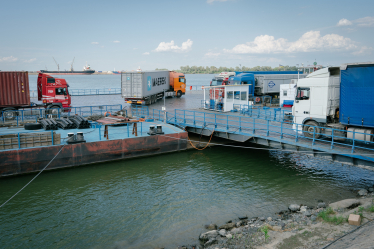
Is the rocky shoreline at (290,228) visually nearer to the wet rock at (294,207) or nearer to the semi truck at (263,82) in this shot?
the wet rock at (294,207)

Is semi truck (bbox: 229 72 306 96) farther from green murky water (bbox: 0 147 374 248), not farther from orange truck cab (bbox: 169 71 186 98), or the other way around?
green murky water (bbox: 0 147 374 248)

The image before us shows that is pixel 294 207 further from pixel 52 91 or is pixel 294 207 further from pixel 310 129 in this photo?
pixel 52 91

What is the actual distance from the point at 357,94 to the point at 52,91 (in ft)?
82.9

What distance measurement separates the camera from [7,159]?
14.9 metres

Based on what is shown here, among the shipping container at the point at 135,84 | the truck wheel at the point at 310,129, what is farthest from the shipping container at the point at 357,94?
the shipping container at the point at 135,84

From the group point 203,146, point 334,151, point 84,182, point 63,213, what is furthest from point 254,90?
point 63,213

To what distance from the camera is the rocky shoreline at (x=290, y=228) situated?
881 cm

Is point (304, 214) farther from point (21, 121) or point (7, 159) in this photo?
point (21, 121)

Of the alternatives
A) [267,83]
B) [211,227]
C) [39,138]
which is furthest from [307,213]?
[267,83]

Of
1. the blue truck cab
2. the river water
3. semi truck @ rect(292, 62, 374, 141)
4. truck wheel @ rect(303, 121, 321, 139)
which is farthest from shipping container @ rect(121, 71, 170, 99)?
truck wheel @ rect(303, 121, 321, 139)

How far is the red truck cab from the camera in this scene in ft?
91.0

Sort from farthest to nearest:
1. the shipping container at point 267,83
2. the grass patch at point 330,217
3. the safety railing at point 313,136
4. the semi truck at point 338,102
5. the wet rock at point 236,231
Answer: the shipping container at point 267,83 → the semi truck at point 338,102 → the safety railing at point 313,136 → the wet rock at point 236,231 → the grass patch at point 330,217

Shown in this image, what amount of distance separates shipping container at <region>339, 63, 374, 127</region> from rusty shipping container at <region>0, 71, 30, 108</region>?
23797 mm

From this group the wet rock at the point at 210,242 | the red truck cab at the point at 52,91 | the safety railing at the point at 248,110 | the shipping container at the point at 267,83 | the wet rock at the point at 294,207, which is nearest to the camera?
the wet rock at the point at 210,242
